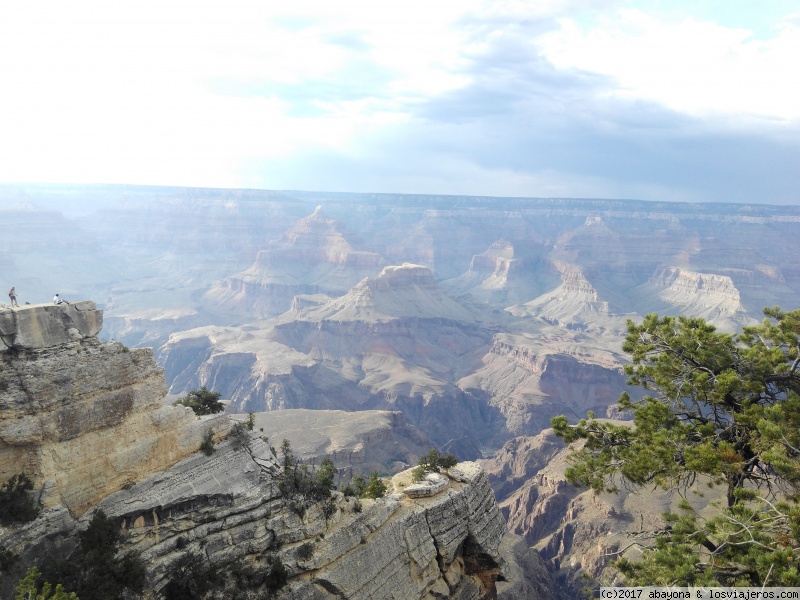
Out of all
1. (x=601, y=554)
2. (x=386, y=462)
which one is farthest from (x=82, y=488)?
(x=386, y=462)

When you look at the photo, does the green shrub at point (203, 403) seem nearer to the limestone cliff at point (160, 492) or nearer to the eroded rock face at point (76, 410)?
the limestone cliff at point (160, 492)

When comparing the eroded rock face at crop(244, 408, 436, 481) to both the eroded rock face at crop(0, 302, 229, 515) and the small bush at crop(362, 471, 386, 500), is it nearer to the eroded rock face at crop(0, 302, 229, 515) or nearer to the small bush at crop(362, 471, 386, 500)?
the small bush at crop(362, 471, 386, 500)

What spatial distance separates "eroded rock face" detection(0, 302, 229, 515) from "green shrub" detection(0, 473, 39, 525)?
0.38 m

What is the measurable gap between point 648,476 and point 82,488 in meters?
21.7

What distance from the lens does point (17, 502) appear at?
18.4 meters

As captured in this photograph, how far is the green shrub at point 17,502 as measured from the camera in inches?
711

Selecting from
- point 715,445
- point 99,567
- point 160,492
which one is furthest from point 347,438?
point 715,445

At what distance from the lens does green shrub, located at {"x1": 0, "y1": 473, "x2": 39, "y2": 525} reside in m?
18.1

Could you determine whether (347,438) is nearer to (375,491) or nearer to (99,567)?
(375,491)

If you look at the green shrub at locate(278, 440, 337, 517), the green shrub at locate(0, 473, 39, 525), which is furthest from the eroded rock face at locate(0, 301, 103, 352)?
the green shrub at locate(278, 440, 337, 517)

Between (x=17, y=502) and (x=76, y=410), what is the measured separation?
3.65 meters

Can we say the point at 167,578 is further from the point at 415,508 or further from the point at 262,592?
the point at 415,508

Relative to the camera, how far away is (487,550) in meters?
29.2

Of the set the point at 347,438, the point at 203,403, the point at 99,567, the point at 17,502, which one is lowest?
the point at 347,438
